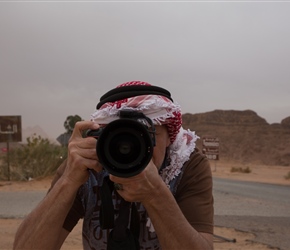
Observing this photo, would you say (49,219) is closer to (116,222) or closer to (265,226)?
(116,222)

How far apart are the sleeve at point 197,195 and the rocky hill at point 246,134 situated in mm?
51279

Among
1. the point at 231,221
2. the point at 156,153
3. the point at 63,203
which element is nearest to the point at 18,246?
the point at 63,203

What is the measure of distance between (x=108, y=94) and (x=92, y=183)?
0.44 m

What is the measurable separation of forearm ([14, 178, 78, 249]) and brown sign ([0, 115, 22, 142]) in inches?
700

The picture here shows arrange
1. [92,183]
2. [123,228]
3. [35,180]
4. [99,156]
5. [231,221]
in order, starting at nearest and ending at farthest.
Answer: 1. [99,156]
2. [123,228]
3. [92,183]
4. [231,221]
5. [35,180]

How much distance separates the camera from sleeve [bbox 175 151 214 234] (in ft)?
7.00

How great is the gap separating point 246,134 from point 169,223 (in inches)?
2500

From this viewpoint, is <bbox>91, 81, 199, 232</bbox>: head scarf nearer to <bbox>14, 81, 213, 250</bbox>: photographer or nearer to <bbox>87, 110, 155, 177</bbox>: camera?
<bbox>14, 81, 213, 250</bbox>: photographer

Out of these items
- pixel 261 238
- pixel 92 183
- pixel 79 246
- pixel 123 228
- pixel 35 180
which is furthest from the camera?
pixel 35 180

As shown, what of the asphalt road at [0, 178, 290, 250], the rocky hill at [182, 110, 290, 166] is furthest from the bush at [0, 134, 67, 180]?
the rocky hill at [182, 110, 290, 166]

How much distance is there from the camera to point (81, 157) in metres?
2.02

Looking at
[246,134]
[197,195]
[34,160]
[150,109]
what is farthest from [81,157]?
[246,134]

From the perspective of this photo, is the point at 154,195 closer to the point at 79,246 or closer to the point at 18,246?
the point at 18,246

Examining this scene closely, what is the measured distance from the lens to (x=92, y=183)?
7.34 feet
